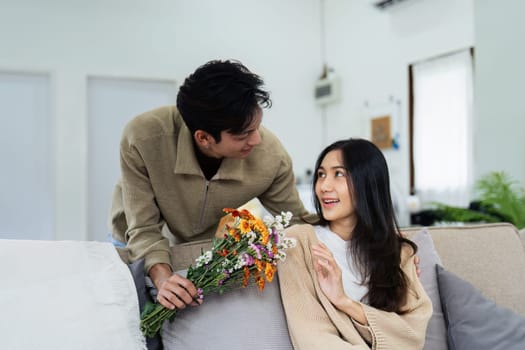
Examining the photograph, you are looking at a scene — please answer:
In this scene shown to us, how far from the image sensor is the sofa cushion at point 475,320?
1.42m

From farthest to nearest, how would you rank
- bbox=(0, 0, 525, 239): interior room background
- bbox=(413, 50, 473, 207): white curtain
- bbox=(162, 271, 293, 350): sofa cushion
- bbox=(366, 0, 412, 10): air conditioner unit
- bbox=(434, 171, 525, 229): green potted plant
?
1. bbox=(366, 0, 412, 10): air conditioner unit
2. bbox=(0, 0, 525, 239): interior room background
3. bbox=(413, 50, 473, 207): white curtain
4. bbox=(434, 171, 525, 229): green potted plant
5. bbox=(162, 271, 293, 350): sofa cushion

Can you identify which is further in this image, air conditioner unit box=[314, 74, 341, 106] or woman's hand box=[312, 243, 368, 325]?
air conditioner unit box=[314, 74, 341, 106]

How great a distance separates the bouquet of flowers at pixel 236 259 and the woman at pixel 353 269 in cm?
18

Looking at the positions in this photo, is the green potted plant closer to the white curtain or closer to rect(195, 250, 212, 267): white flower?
the white curtain

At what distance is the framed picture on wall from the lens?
4.98 m

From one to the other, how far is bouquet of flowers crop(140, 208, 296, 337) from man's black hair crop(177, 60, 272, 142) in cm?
32

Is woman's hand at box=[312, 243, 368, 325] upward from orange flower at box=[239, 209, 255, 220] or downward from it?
downward

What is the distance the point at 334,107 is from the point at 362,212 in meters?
4.41

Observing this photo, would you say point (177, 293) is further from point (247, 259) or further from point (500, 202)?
point (500, 202)

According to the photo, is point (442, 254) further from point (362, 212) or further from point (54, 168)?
point (54, 168)

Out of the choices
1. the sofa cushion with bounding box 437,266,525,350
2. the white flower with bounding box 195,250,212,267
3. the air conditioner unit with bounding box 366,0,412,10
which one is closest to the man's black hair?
the white flower with bounding box 195,250,212,267

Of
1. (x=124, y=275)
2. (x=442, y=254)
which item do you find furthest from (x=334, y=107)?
(x=124, y=275)

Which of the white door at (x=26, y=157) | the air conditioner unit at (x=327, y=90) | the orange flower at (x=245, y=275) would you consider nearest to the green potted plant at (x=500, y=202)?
the orange flower at (x=245, y=275)

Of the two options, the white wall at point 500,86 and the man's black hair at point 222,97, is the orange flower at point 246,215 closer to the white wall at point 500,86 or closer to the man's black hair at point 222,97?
the man's black hair at point 222,97
